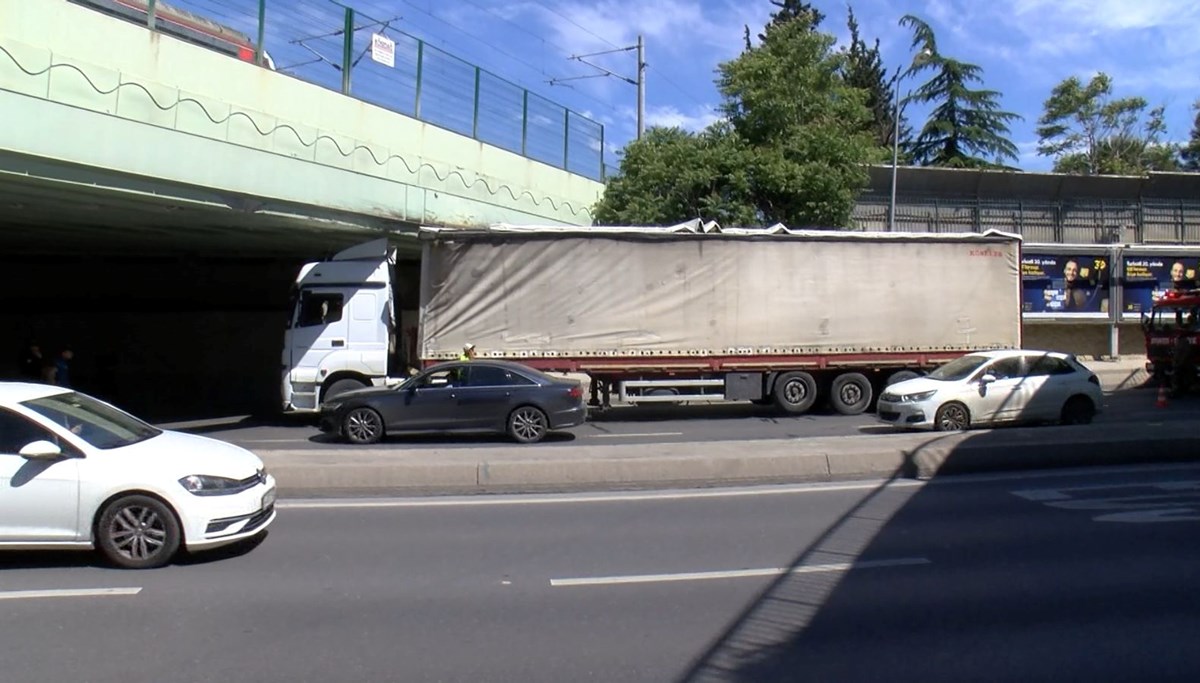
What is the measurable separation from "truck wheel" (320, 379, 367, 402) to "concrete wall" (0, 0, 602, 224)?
10.7 feet

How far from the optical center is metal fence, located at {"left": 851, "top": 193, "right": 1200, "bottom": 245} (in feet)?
104

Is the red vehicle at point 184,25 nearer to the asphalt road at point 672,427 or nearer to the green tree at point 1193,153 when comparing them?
the asphalt road at point 672,427

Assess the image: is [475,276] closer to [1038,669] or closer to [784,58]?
[784,58]

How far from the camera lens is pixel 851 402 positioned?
20.1 metres

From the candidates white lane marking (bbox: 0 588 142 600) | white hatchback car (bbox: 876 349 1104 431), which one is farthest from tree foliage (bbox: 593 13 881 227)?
white lane marking (bbox: 0 588 142 600)

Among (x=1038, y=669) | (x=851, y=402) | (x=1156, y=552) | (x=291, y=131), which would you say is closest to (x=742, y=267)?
(x=851, y=402)

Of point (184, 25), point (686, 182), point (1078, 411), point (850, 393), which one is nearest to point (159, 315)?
point (184, 25)

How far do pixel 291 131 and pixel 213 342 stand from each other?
8.77 m

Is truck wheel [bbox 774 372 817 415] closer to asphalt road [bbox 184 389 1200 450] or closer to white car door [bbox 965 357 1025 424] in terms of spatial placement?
asphalt road [bbox 184 389 1200 450]

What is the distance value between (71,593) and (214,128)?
1497cm

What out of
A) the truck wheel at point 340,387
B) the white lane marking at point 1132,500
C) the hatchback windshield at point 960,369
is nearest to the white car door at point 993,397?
the hatchback windshield at point 960,369

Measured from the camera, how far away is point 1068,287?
3059 cm

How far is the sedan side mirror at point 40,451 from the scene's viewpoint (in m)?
7.39

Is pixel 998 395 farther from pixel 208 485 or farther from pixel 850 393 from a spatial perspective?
pixel 208 485
